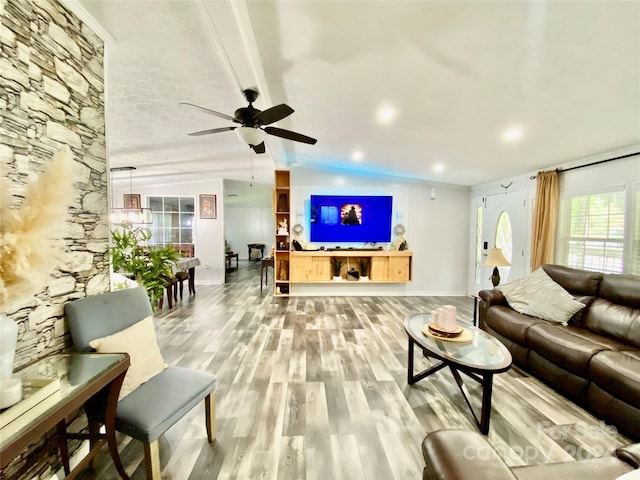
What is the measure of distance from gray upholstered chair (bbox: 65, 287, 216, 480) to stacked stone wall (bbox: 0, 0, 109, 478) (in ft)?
0.44

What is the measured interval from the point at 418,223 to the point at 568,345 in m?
3.58

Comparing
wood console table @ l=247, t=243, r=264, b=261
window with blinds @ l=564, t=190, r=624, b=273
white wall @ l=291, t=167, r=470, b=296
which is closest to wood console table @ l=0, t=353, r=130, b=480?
white wall @ l=291, t=167, r=470, b=296

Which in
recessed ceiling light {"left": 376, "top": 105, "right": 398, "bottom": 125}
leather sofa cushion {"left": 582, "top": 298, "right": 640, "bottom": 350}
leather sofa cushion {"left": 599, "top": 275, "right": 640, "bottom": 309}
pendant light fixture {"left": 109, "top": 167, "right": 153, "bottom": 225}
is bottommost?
leather sofa cushion {"left": 582, "top": 298, "right": 640, "bottom": 350}

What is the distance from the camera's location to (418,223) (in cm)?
538

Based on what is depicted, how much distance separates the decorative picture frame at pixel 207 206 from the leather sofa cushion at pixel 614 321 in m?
6.72

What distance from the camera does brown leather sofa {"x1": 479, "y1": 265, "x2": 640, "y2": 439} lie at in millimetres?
1672

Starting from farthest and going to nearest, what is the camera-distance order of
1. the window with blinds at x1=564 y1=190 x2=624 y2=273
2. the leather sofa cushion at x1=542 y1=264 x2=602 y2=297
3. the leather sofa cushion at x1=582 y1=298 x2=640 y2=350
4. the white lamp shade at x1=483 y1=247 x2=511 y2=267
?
1. the white lamp shade at x1=483 y1=247 x2=511 y2=267
2. the window with blinds at x1=564 y1=190 x2=624 y2=273
3. the leather sofa cushion at x1=542 y1=264 x2=602 y2=297
4. the leather sofa cushion at x1=582 y1=298 x2=640 y2=350

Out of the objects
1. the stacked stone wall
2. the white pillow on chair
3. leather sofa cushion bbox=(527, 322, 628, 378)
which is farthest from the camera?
leather sofa cushion bbox=(527, 322, 628, 378)

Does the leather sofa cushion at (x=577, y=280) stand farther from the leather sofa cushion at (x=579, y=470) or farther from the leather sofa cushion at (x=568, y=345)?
the leather sofa cushion at (x=579, y=470)

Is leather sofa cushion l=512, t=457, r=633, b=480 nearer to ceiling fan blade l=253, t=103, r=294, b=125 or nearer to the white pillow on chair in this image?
the white pillow on chair

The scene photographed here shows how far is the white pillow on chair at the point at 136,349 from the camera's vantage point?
1.38 m

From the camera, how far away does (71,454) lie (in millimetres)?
1436

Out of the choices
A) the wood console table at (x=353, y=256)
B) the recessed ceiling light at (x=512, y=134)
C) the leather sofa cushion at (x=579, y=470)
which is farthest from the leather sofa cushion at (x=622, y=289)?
the wood console table at (x=353, y=256)

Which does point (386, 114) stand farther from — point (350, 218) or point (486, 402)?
point (350, 218)
